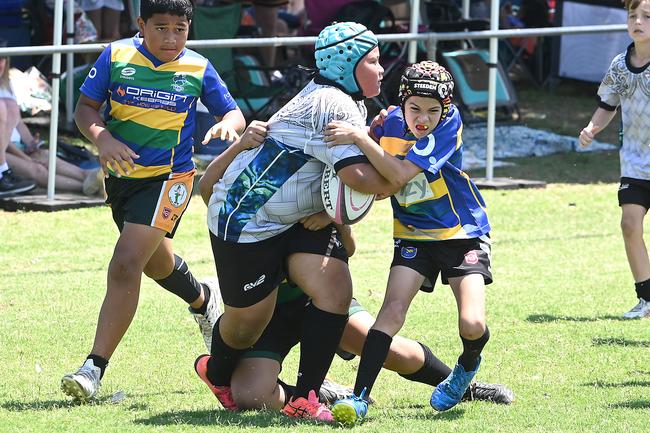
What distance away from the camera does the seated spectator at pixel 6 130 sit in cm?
1115

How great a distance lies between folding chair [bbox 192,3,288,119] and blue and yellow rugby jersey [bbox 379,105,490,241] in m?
8.76

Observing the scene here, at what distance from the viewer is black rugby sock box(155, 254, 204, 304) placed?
256 inches

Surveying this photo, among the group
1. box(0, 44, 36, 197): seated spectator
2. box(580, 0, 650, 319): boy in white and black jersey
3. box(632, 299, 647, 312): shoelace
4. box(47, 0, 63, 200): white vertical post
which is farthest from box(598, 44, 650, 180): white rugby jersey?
box(0, 44, 36, 197): seated spectator

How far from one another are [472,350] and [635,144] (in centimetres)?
286

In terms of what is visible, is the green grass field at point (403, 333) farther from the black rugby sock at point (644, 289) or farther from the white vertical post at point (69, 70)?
the white vertical post at point (69, 70)

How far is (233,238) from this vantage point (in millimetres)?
5344

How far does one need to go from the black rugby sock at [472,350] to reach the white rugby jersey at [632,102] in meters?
2.68

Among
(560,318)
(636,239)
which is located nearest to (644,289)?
(636,239)

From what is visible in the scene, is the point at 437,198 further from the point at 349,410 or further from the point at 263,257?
the point at 349,410

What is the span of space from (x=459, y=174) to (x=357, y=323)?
837 millimetres

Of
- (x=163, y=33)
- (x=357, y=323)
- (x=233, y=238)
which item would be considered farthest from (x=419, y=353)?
(x=163, y=33)

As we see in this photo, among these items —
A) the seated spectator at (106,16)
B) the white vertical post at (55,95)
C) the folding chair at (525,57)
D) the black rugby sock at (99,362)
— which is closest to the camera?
the black rugby sock at (99,362)

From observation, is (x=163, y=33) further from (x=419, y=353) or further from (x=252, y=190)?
(x=419, y=353)

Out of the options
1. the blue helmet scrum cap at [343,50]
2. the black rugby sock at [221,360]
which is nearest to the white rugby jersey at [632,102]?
the blue helmet scrum cap at [343,50]
